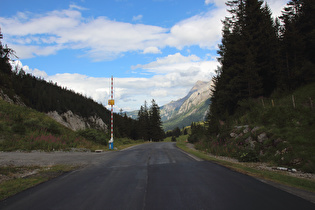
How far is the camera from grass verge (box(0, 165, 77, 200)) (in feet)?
18.6

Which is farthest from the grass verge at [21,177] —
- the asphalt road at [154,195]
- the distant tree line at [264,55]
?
the distant tree line at [264,55]

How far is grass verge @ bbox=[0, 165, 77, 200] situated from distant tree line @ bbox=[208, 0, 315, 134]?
22.6 metres

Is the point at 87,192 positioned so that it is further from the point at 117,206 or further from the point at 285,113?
the point at 285,113

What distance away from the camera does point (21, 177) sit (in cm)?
726

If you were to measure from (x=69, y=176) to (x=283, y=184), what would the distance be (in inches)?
312

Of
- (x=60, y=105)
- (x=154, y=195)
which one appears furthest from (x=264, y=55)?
(x=60, y=105)

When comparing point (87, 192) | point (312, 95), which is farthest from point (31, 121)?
point (312, 95)

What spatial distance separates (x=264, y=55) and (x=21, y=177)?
111 ft

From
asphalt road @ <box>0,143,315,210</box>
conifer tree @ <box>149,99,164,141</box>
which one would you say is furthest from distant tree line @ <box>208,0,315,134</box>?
conifer tree @ <box>149,99,164,141</box>

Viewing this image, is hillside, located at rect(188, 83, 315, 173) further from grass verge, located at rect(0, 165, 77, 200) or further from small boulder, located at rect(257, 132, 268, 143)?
grass verge, located at rect(0, 165, 77, 200)

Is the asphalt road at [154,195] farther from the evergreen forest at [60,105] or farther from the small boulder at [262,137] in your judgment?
the evergreen forest at [60,105]

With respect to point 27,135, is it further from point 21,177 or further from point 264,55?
point 264,55

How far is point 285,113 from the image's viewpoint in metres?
17.5

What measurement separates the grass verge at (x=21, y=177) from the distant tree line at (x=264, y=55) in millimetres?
22574
